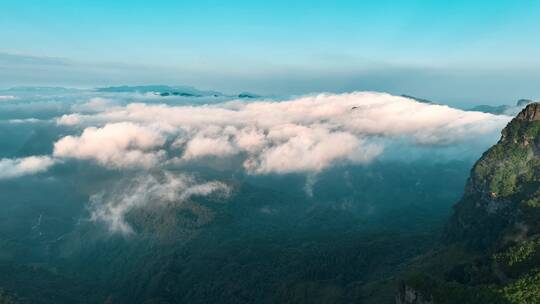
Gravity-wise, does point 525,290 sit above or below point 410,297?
above

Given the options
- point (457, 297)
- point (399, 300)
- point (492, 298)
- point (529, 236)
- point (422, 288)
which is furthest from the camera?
point (529, 236)

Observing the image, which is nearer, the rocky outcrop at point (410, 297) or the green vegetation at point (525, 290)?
the green vegetation at point (525, 290)

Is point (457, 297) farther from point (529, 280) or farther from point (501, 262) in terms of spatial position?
point (501, 262)

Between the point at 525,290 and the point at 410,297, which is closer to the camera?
the point at 525,290

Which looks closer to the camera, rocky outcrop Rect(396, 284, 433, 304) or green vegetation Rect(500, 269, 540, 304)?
green vegetation Rect(500, 269, 540, 304)

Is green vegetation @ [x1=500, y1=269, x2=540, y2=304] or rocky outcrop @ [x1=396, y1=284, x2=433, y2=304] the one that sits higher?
green vegetation @ [x1=500, y1=269, x2=540, y2=304]

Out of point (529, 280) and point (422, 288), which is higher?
point (529, 280)

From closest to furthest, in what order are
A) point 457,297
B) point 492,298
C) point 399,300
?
1. point 492,298
2. point 457,297
3. point 399,300

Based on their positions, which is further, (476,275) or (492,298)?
(476,275)

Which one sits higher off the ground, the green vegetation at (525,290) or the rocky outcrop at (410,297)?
the green vegetation at (525,290)

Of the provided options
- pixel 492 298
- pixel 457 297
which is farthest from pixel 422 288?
pixel 492 298
